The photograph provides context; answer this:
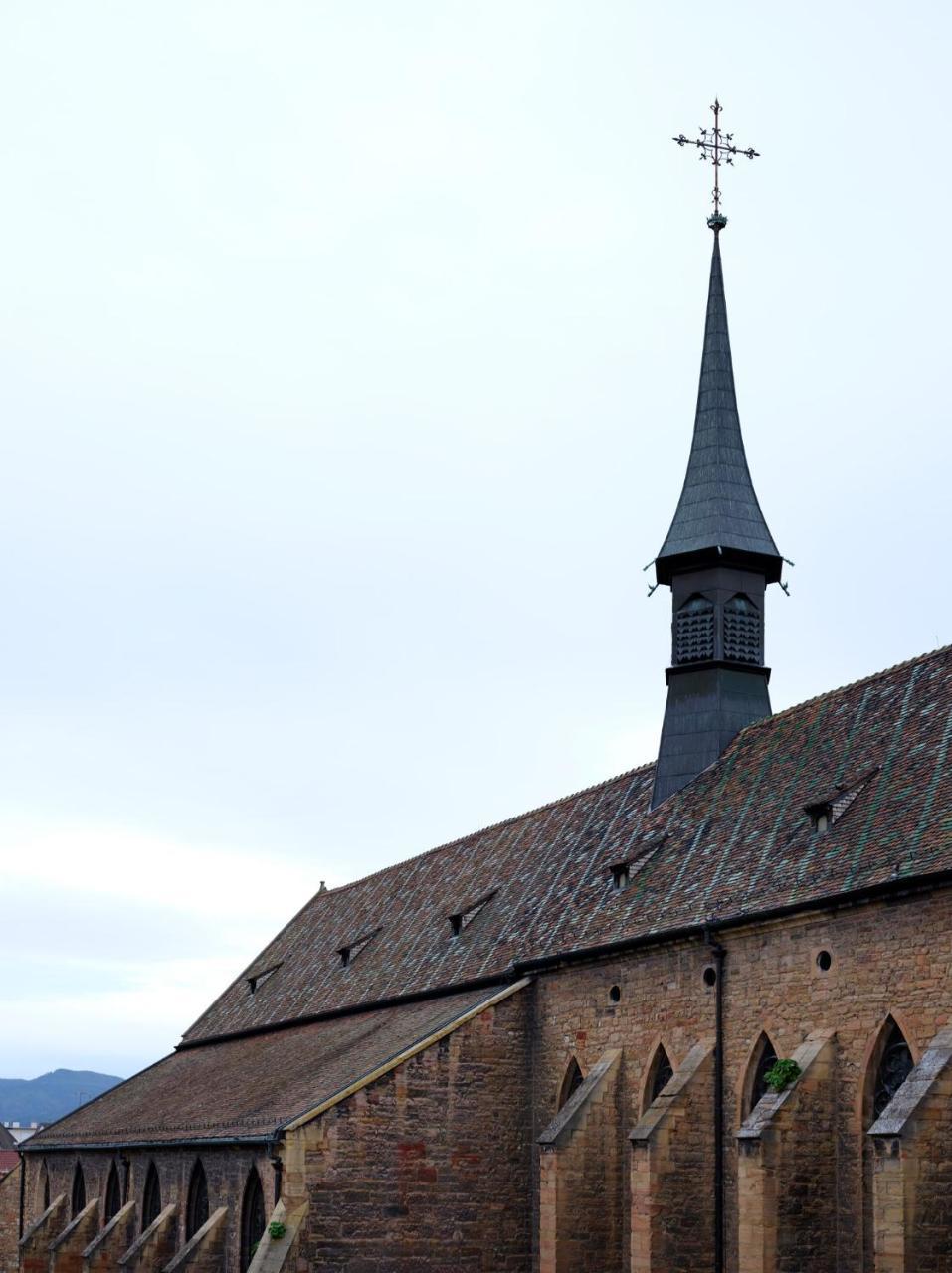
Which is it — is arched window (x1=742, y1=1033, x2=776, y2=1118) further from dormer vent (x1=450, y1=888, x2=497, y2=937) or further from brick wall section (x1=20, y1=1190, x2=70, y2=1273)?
brick wall section (x1=20, y1=1190, x2=70, y2=1273)

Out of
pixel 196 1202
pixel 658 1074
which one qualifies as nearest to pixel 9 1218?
pixel 196 1202


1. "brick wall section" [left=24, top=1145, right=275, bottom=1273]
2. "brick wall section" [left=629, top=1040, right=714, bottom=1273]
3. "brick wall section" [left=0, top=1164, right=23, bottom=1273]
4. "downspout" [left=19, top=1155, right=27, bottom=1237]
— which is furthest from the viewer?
"brick wall section" [left=0, top=1164, right=23, bottom=1273]

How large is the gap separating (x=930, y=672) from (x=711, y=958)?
19.2 feet

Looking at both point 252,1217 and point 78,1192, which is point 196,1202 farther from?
point 78,1192

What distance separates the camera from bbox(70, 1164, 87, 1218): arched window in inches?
1756

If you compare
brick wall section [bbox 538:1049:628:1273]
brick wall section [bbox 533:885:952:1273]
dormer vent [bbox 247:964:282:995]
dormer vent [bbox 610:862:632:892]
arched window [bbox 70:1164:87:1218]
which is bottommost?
arched window [bbox 70:1164:87:1218]

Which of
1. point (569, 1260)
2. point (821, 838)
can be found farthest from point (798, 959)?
point (569, 1260)

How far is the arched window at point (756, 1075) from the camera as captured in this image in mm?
26281

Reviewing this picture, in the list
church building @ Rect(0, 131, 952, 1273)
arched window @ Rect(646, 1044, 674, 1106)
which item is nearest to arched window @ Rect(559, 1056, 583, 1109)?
church building @ Rect(0, 131, 952, 1273)

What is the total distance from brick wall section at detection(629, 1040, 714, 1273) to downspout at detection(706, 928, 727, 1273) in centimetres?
12

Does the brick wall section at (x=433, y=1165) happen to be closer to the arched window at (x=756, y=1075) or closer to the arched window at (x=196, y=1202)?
the arched window at (x=196, y=1202)

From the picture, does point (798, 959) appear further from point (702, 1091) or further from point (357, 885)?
point (357, 885)

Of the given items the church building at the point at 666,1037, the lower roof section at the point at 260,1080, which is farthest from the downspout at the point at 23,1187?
the church building at the point at 666,1037

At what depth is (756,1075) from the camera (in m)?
26.4
